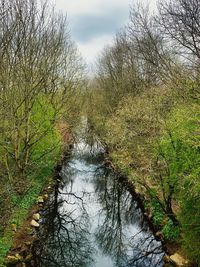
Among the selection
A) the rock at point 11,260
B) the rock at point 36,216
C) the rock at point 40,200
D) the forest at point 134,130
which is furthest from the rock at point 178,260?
the rock at point 40,200

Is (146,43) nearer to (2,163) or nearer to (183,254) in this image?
(2,163)

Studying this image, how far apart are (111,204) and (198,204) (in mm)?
9766

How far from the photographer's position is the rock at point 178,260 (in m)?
10.9

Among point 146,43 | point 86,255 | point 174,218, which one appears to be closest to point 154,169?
point 174,218

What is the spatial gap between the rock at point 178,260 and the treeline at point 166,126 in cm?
36

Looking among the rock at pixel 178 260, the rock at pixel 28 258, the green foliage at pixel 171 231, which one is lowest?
the rock at pixel 28 258

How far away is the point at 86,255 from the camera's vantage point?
44.5 ft

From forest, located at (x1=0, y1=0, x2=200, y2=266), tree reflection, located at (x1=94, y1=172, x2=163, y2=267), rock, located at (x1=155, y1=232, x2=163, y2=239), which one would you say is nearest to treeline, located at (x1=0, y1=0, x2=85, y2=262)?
forest, located at (x1=0, y1=0, x2=200, y2=266)

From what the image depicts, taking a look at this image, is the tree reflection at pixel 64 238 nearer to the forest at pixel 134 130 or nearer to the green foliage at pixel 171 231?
the forest at pixel 134 130

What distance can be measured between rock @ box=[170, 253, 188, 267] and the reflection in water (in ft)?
3.70

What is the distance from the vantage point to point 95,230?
52.2 feet

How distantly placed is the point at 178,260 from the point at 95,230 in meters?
5.51

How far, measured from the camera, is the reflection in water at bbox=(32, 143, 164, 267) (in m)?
13.1

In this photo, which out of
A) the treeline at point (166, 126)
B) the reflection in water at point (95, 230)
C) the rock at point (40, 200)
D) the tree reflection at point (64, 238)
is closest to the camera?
the treeline at point (166, 126)
